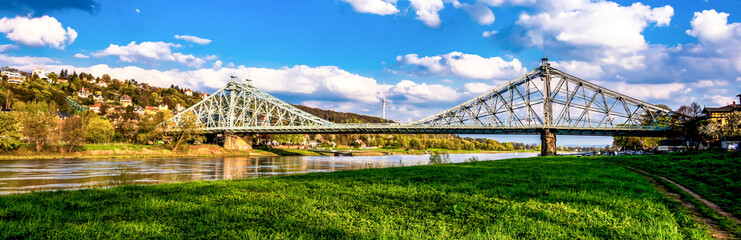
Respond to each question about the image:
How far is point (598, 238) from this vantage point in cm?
536

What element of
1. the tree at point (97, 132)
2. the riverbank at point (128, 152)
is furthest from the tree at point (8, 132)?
the tree at point (97, 132)

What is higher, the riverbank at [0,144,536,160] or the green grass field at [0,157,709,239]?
the green grass field at [0,157,709,239]

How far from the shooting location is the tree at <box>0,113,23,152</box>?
159 feet

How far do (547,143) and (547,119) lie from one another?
820 centimetres

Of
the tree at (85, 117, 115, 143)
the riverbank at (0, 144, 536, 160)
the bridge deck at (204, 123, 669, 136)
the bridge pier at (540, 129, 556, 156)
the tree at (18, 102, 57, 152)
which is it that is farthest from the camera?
the tree at (85, 117, 115, 143)

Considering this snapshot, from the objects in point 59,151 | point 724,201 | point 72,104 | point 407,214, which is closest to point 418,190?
point 407,214

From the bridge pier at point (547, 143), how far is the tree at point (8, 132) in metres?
77.4

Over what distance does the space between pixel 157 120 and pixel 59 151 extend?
20.8 m

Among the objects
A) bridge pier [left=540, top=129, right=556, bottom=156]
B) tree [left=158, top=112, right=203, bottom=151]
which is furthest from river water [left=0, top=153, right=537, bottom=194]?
bridge pier [left=540, top=129, right=556, bottom=156]

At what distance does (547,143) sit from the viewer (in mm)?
66562

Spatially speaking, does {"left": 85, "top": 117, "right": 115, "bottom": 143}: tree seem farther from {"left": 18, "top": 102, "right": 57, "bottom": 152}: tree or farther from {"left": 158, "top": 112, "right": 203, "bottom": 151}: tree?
{"left": 18, "top": 102, "right": 57, "bottom": 152}: tree

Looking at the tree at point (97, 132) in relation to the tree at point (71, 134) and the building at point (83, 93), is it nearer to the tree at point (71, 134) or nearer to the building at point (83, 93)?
the tree at point (71, 134)

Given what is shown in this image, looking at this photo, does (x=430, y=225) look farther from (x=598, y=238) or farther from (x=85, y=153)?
(x=85, y=153)

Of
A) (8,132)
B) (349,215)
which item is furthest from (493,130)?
(8,132)
